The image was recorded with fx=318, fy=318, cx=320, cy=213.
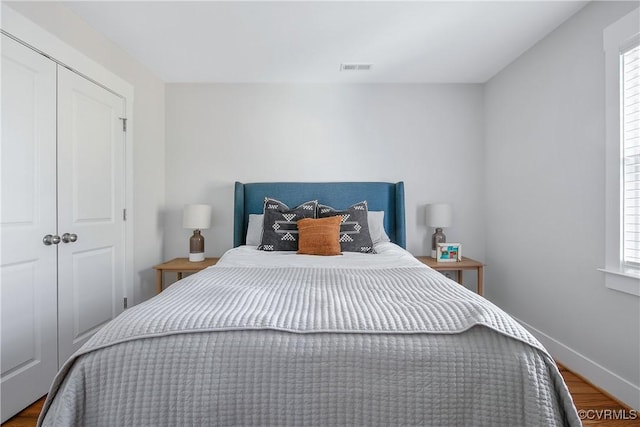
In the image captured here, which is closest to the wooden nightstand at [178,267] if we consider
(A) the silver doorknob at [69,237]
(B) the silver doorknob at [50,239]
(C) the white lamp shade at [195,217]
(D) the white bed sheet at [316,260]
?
(C) the white lamp shade at [195,217]

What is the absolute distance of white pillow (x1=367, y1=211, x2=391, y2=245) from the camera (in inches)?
115

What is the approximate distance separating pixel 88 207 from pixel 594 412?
3.45m

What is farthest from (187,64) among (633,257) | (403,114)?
(633,257)

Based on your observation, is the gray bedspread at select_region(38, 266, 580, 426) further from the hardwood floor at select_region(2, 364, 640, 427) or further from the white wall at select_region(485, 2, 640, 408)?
the white wall at select_region(485, 2, 640, 408)

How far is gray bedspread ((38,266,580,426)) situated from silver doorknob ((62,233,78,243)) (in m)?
1.49

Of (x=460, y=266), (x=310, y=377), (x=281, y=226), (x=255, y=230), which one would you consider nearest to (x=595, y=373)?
(x=460, y=266)

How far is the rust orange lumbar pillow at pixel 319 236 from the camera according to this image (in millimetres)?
2451

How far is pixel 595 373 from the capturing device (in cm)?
203

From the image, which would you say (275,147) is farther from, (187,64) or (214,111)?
(187,64)

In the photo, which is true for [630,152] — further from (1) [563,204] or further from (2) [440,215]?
(2) [440,215]

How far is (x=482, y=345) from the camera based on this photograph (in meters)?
0.93

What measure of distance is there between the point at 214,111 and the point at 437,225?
2.58 metres

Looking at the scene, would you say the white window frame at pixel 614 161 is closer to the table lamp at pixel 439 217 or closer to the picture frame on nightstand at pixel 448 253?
the picture frame on nightstand at pixel 448 253

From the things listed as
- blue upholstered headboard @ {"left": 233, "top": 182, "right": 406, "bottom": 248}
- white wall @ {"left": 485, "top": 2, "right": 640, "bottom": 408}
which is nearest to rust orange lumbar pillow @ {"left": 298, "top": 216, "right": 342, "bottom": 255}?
blue upholstered headboard @ {"left": 233, "top": 182, "right": 406, "bottom": 248}
